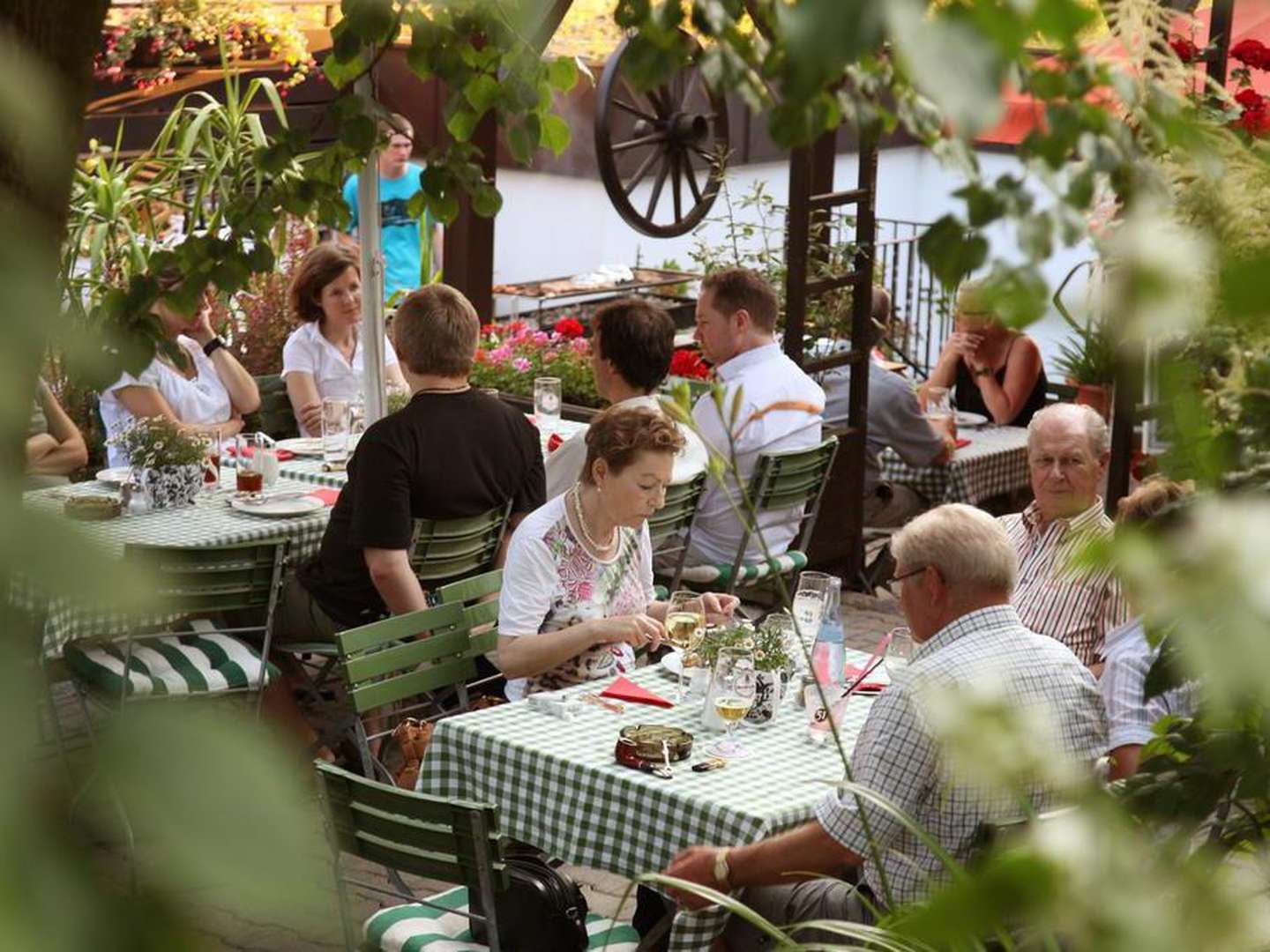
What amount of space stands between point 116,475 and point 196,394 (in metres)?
1.05

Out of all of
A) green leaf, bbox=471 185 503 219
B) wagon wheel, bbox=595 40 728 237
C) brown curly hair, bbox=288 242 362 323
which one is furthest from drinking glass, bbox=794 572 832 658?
wagon wheel, bbox=595 40 728 237

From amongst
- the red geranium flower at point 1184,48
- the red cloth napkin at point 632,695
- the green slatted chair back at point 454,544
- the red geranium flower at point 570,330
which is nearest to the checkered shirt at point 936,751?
the red cloth napkin at point 632,695

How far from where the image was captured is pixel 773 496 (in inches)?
237

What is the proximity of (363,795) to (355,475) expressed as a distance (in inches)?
70.9

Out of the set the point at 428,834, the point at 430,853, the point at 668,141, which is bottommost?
the point at 430,853

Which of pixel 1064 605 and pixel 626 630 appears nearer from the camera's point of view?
pixel 626 630

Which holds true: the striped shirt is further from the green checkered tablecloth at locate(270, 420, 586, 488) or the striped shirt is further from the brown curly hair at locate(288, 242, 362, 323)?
the brown curly hair at locate(288, 242, 362, 323)

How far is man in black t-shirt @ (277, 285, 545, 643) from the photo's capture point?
486 cm

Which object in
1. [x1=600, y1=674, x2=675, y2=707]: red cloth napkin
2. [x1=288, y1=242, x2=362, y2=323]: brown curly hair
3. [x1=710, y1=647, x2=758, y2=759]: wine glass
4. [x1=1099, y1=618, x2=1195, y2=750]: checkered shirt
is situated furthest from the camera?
[x1=288, y1=242, x2=362, y2=323]: brown curly hair

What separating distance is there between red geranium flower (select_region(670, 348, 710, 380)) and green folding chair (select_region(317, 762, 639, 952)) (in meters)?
3.85

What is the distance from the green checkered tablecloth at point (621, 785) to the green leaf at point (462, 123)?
1198mm

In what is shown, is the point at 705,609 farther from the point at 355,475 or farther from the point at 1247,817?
the point at 1247,817

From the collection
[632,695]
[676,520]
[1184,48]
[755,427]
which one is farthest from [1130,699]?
[755,427]

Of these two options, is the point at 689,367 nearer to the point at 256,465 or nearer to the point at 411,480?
the point at 256,465
